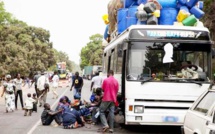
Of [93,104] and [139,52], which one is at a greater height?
[139,52]

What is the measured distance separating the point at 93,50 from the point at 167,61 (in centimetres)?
10913

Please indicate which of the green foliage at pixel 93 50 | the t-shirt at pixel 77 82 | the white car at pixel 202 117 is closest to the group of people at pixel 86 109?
the t-shirt at pixel 77 82

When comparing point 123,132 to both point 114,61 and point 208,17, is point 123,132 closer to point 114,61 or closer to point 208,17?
point 114,61

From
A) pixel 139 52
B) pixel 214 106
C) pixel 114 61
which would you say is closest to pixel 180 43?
pixel 139 52

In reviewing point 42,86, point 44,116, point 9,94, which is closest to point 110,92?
point 44,116

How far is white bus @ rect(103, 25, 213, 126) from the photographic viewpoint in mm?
10797

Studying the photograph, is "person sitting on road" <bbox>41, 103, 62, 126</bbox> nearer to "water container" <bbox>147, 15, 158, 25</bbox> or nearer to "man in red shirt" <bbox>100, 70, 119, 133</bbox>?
"man in red shirt" <bbox>100, 70, 119, 133</bbox>

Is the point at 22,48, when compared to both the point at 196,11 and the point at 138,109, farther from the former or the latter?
the point at 138,109

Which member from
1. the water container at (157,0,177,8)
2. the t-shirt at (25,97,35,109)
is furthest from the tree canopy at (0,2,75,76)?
the water container at (157,0,177,8)

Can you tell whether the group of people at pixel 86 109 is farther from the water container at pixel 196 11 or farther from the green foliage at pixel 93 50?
the green foliage at pixel 93 50

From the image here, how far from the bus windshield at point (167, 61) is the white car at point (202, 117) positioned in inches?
121

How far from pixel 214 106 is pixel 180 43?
461cm

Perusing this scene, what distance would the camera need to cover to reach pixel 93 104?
13633 mm

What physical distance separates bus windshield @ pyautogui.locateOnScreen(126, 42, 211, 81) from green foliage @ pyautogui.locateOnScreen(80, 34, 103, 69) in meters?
98.9
